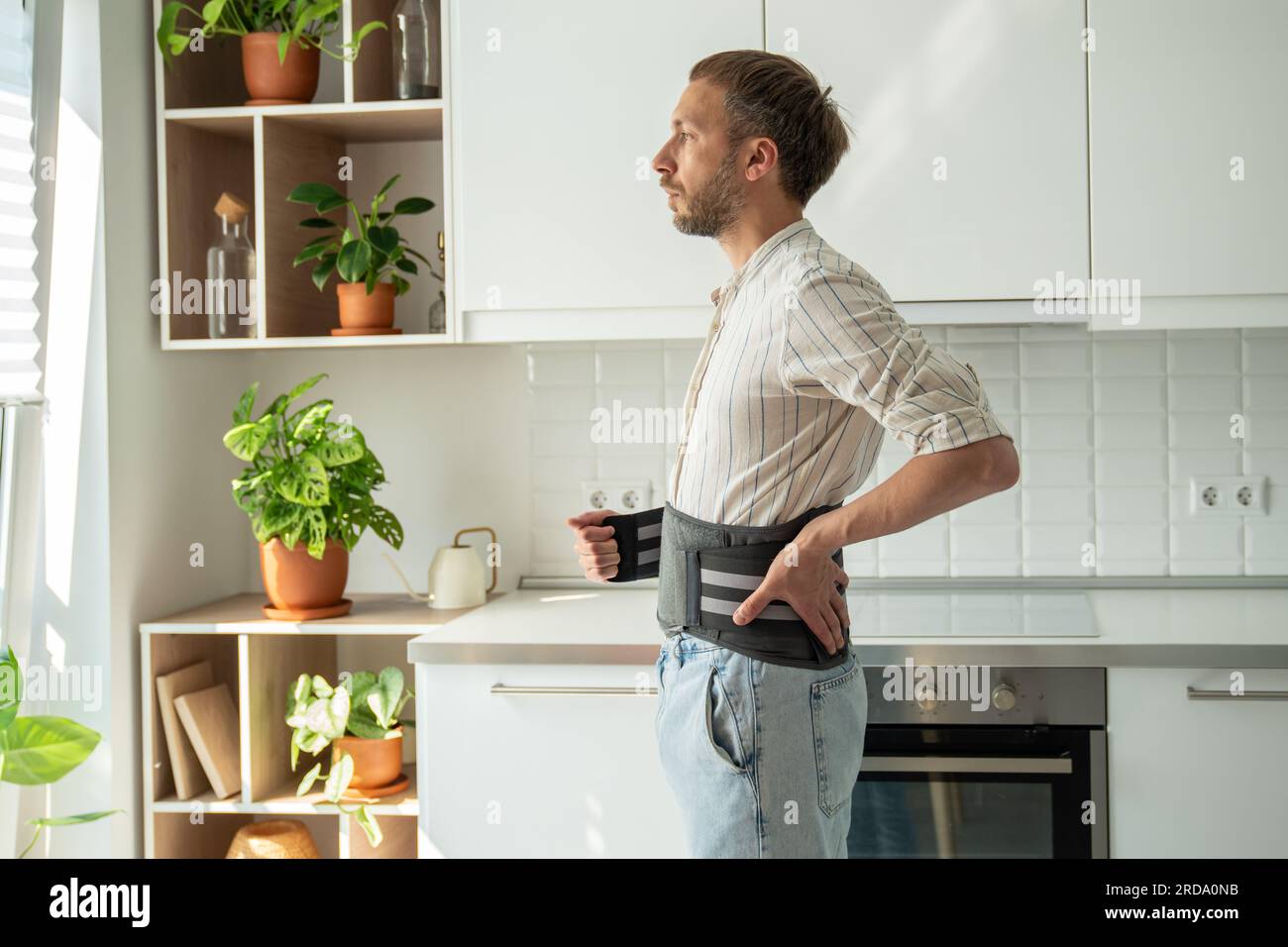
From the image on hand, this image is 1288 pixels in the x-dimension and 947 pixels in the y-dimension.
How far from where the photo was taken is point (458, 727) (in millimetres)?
1905

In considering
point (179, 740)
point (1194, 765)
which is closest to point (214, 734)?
point (179, 740)

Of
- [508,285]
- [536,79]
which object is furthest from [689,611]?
[536,79]

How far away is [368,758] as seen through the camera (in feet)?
6.95

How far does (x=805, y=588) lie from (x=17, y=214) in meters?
1.51

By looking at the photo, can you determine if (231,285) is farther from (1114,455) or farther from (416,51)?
(1114,455)

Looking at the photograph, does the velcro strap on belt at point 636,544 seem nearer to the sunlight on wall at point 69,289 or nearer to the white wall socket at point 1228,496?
the sunlight on wall at point 69,289

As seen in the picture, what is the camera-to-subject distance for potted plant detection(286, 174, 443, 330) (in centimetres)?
213

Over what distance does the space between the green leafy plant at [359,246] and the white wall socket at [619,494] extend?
1.78 ft

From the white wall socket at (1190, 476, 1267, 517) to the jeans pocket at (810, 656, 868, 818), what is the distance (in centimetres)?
125

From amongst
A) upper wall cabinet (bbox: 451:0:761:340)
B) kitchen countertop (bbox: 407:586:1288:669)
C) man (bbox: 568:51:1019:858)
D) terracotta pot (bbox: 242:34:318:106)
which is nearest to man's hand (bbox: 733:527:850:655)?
man (bbox: 568:51:1019:858)

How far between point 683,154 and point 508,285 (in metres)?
0.76

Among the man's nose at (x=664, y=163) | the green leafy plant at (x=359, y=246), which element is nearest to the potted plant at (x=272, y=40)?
the green leafy plant at (x=359, y=246)

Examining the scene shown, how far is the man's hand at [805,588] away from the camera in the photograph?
3.95 feet

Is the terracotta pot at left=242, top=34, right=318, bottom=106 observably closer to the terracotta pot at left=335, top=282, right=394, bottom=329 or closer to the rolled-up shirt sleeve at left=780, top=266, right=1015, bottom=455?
the terracotta pot at left=335, top=282, right=394, bottom=329
